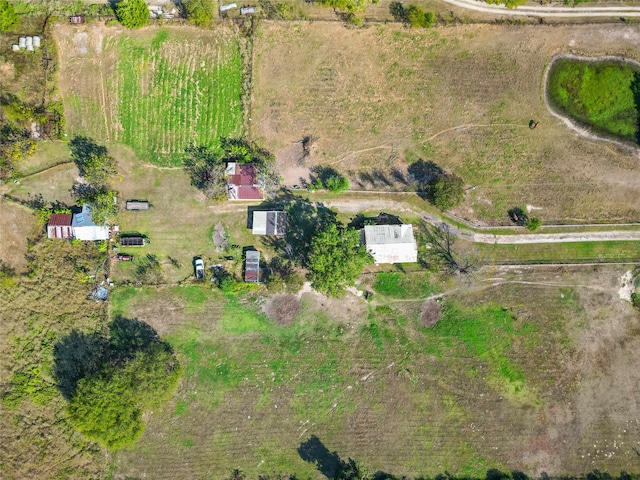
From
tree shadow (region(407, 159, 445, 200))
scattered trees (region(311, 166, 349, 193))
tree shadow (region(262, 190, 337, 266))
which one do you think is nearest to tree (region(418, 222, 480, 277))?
tree shadow (region(407, 159, 445, 200))

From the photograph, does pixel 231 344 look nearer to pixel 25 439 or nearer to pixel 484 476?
pixel 25 439

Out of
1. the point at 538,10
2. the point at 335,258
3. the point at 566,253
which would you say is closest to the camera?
the point at 335,258

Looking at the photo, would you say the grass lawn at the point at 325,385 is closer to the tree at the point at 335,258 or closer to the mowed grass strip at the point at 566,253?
the tree at the point at 335,258

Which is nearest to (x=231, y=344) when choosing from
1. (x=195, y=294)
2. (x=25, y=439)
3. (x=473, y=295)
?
(x=195, y=294)

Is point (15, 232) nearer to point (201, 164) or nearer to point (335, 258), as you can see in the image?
point (201, 164)

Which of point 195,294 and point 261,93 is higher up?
point 261,93

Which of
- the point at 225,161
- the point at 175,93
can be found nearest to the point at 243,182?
the point at 225,161
